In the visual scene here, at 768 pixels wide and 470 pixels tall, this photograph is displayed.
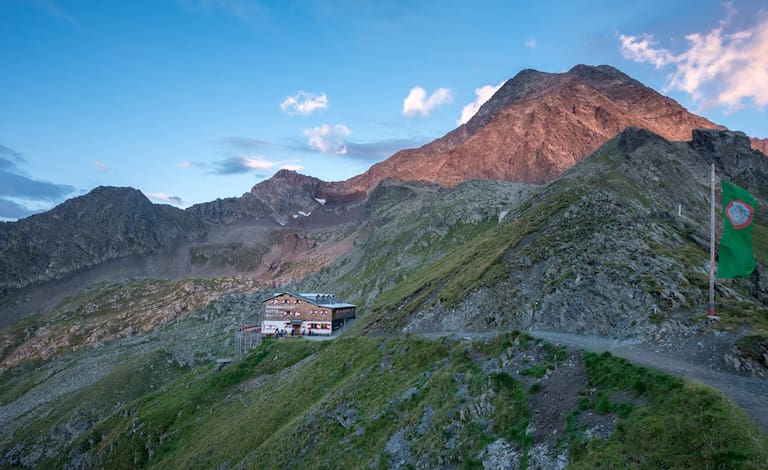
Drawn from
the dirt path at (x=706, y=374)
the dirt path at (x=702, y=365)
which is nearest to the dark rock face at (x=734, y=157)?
the dirt path at (x=702, y=365)

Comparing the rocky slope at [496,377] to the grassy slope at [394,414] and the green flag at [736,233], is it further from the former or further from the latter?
the green flag at [736,233]

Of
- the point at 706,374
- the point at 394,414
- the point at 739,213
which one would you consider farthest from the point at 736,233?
the point at 394,414

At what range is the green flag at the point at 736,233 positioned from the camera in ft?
75.7

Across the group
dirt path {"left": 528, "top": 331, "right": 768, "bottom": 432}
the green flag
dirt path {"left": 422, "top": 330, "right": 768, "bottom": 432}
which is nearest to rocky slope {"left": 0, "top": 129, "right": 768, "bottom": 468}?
dirt path {"left": 422, "top": 330, "right": 768, "bottom": 432}

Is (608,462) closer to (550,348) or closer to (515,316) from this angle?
(550,348)

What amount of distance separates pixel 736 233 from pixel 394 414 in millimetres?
21375

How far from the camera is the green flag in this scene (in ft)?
75.7

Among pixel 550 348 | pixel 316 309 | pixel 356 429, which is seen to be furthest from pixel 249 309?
pixel 550 348

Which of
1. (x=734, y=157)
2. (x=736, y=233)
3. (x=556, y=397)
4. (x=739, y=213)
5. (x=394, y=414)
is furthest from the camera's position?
(x=734, y=157)

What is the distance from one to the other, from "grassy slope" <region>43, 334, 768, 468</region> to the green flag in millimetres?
9442

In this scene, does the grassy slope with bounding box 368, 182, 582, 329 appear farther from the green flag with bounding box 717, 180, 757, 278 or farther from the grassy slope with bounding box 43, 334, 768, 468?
the green flag with bounding box 717, 180, 757, 278

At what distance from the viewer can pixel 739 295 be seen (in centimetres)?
3203

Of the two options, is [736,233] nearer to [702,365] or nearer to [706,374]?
[702,365]

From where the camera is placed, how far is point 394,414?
27.1m
